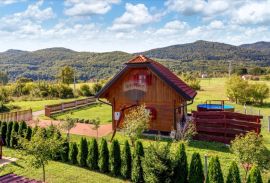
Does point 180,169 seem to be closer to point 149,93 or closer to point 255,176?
point 255,176

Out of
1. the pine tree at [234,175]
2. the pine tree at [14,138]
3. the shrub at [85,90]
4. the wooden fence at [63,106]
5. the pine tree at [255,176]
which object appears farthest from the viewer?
the shrub at [85,90]

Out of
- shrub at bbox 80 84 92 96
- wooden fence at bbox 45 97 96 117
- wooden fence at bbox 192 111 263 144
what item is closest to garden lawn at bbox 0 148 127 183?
wooden fence at bbox 192 111 263 144

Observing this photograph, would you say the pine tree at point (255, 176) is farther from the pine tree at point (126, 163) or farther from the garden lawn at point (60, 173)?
the garden lawn at point (60, 173)

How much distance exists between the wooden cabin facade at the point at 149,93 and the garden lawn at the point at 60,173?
6654mm

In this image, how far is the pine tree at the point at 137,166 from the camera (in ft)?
39.5

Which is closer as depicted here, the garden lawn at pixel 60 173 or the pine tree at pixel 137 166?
the pine tree at pixel 137 166

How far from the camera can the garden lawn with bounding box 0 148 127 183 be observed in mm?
12414

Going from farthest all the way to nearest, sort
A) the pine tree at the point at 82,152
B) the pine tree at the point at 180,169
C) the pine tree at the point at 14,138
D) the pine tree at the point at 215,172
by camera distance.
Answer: the pine tree at the point at 14,138 < the pine tree at the point at 82,152 < the pine tree at the point at 180,169 < the pine tree at the point at 215,172

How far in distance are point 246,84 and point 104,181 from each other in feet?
95.9

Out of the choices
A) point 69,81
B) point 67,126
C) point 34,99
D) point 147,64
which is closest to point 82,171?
point 67,126

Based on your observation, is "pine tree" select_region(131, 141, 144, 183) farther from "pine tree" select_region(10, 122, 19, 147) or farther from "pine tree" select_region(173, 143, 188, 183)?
"pine tree" select_region(10, 122, 19, 147)

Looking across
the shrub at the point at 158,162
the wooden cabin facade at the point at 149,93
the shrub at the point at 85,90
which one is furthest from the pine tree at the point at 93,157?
→ the shrub at the point at 85,90

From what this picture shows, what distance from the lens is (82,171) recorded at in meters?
13.4

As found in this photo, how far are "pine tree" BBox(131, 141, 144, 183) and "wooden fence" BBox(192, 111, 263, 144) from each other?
7.80m
